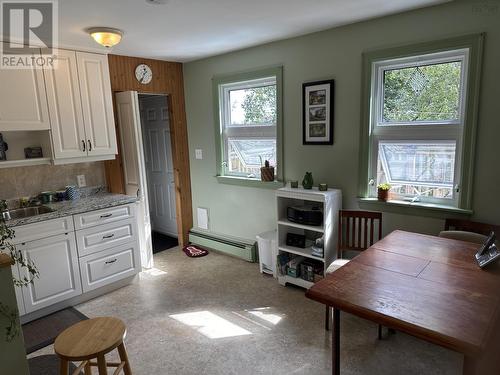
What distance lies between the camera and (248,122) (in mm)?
3943

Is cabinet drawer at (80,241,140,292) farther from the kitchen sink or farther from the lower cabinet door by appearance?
the kitchen sink

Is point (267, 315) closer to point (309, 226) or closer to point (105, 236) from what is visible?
point (309, 226)

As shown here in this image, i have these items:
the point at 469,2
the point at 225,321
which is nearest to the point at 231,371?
the point at 225,321

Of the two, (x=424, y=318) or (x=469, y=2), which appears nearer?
(x=424, y=318)

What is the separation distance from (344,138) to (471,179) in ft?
3.48

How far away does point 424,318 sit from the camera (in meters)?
1.47

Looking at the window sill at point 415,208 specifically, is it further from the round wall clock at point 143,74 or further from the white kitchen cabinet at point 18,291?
the white kitchen cabinet at point 18,291

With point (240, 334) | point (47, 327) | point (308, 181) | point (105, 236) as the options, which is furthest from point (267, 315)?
point (47, 327)

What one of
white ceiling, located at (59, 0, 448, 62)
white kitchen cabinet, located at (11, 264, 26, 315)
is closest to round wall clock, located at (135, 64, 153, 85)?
white ceiling, located at (59, 0, 448, 62)

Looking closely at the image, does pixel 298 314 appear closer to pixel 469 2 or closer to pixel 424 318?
pixel 424 318

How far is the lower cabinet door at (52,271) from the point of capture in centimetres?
279

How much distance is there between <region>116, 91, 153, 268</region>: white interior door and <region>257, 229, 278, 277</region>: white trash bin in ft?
4.27

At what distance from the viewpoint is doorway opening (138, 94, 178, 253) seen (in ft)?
15.5

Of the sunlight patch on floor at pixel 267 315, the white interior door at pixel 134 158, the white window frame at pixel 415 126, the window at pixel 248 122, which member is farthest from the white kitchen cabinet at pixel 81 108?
the white window frame at pixel 415 126
